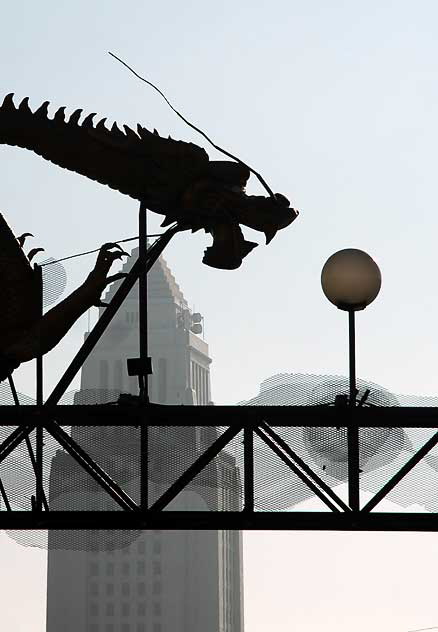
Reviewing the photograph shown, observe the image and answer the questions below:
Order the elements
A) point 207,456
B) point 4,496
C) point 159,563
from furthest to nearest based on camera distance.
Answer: point 159,563, point 4,496, point 207,456

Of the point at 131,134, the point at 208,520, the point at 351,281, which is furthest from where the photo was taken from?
the point at 131,134

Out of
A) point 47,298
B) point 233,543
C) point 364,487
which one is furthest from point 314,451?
point 233,543

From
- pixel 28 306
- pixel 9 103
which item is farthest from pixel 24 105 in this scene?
pixel 28 306

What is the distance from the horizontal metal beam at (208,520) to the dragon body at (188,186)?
205 centimetres

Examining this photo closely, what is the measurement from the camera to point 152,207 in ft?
47.7

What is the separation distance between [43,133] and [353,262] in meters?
2.68

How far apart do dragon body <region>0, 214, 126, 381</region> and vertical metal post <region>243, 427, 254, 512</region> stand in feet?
5.26

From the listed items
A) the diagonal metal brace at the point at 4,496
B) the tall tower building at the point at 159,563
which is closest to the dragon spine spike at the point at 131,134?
the diagonal metal brace at the point at 4,496

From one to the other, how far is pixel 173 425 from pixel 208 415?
0.95ft

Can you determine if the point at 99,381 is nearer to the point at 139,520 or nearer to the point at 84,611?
the point at 84,611

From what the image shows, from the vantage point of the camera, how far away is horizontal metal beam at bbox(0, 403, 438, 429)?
14.0 m

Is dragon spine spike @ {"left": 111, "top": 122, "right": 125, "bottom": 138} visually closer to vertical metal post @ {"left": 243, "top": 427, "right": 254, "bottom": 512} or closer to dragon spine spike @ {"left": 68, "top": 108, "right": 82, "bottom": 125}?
dragon spine spike @ {"left": 68, "top": 108, "right": 82, "bottom": 125}

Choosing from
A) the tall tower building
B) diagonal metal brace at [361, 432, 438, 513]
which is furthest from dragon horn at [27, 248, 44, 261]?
the tall tower building

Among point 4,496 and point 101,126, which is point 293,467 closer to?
point 4,496
